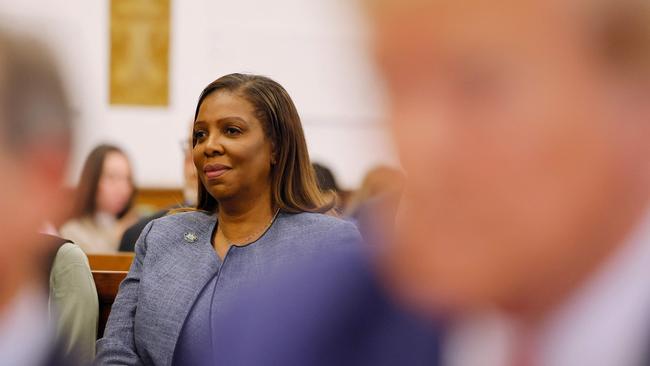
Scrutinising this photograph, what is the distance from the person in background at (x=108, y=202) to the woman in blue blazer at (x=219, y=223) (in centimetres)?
9

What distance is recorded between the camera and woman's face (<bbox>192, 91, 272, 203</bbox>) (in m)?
1.10

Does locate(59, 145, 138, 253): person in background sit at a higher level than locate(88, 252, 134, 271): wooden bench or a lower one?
higher

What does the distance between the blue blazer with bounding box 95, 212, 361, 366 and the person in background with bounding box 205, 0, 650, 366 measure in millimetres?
587

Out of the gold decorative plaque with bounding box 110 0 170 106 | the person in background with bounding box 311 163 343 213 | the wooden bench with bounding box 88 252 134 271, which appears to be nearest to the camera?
the person in background with bounding box 311 163 343 213

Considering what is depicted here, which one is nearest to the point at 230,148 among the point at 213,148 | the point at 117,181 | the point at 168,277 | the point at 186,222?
the point at 213,148

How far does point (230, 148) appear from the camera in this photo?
110cm

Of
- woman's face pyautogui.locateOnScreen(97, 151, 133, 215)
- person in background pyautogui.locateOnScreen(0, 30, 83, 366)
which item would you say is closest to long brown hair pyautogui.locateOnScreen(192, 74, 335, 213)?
woman's face pyautogui.locateOnScreen(97, 151, 133, 215)

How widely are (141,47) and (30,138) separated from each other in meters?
5.01

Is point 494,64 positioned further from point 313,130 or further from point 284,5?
point 313,130

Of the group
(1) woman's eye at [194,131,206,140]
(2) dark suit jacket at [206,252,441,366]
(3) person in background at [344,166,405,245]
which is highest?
(3) person in background at [344,166,405,245]

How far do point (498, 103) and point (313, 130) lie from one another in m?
0.20

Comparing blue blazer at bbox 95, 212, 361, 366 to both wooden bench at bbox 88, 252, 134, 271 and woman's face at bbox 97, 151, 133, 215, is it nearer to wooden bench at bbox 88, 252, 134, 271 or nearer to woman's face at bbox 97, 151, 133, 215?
woman's face at bbox 97, 151, 133, 215

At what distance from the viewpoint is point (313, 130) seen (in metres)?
0.41

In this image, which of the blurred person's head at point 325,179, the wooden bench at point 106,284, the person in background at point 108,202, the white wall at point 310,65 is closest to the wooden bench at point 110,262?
the person in background at point 108,202
